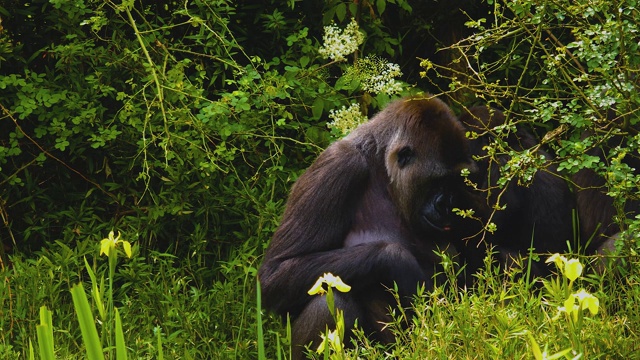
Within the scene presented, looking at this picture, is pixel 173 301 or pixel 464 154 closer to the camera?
pixel 464 154

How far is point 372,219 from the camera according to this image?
399 centimetres

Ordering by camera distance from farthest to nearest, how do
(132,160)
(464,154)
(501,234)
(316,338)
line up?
(132,160)
(501,234)
(464,154)
(316,338)

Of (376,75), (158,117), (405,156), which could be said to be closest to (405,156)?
(405,156)

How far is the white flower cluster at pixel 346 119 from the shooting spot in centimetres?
468

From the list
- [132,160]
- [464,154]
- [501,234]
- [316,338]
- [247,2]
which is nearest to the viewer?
[316,338]

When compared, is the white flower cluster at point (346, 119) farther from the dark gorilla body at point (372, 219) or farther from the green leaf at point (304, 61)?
the dark gorilla body at point (372, 219)

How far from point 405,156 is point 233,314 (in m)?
1.08

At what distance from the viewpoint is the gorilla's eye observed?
3895mm

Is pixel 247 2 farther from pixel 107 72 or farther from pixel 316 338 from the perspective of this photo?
pixel 316 338

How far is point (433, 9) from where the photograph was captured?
580 centimetres

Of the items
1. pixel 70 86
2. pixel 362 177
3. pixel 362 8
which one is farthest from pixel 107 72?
pixel 362 177

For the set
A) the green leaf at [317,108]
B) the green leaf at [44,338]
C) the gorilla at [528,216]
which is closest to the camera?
the green leaf at [44,338]

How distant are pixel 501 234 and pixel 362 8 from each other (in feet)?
5.29

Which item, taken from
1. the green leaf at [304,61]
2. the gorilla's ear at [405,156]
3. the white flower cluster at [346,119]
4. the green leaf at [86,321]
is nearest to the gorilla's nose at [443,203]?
the gorilla's ear at [405,156]
